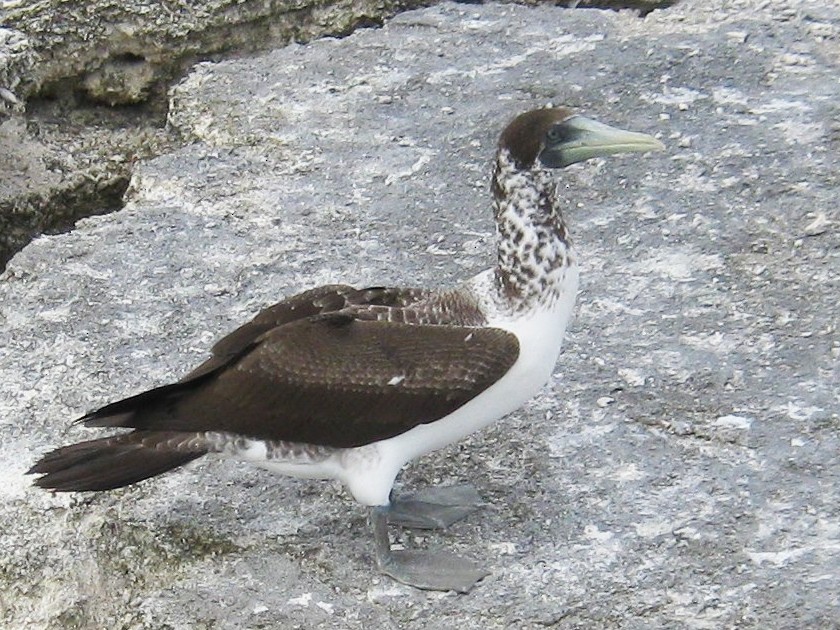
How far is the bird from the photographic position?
354 centimetres

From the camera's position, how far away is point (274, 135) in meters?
5.48

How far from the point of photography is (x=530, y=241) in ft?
11.9

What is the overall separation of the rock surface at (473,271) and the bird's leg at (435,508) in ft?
0.13

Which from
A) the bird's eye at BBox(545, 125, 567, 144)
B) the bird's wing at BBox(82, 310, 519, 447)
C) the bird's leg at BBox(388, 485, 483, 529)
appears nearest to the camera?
the bird's wing at BBox(82, 310, 519, 447)

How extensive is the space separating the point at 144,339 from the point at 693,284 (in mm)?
1587

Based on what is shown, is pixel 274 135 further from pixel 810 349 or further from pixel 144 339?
pixel 810 349

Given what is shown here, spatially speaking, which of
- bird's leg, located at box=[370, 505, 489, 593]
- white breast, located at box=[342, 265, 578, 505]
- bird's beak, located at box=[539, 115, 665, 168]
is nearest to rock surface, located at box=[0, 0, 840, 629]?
bird's leg, located at box=[370, 505, 489, 593]

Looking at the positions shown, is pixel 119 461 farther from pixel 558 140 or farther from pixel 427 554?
pixel 558 140

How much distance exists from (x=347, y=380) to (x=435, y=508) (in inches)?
18.7

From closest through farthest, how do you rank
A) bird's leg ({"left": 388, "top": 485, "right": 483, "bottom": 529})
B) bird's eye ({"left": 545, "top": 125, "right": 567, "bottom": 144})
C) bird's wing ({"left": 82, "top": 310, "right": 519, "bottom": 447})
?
bird's wing ({"left": 82, "top": 310, "right": 519, "bottom": 447}), bird's eye ({"left": 545, "top": 125, "right": 567, "bottom": 144}), bird's leg ({"left": 388, "top": 485, "right": 483, "bottom": 529})

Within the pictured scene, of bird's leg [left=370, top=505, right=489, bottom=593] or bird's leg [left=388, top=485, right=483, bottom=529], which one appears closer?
bird's leg [left=370, top=505, right=489, bottom=593]

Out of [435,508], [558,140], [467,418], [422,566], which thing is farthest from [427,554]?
[558,140]

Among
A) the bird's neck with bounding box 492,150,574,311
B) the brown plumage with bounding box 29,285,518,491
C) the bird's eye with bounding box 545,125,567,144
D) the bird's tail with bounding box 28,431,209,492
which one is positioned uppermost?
the bird's eye with bounding box 545,125,567,144

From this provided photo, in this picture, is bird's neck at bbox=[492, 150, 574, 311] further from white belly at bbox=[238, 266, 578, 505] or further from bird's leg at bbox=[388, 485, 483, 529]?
bird's leg at bbox=[388, 485, 483, 529]
